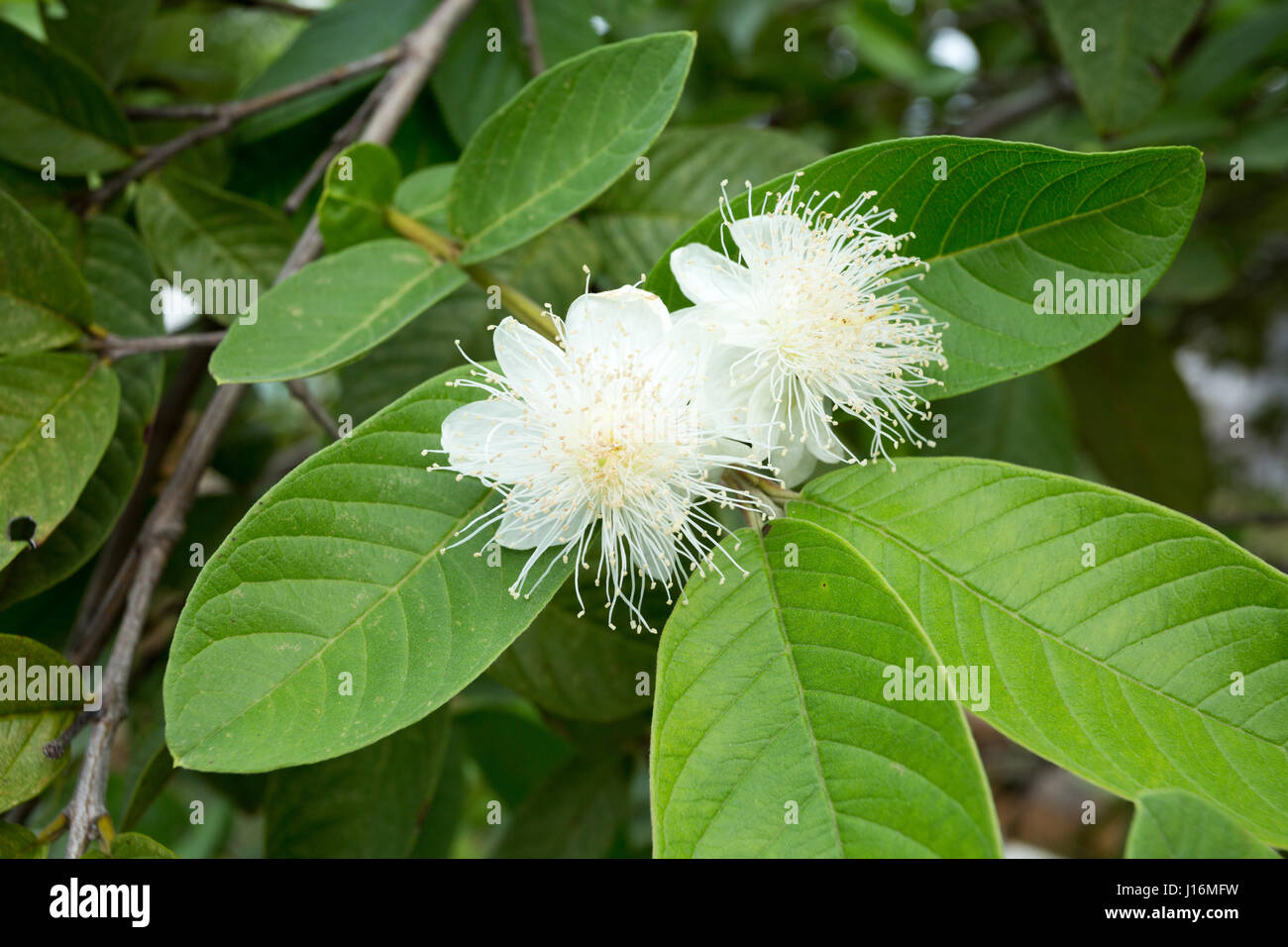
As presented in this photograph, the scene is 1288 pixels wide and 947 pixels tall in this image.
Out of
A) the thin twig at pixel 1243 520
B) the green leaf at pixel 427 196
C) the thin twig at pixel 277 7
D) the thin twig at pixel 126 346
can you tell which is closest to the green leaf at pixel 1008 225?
the green leaf at pixel 427 196

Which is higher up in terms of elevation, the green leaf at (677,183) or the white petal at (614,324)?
the green leaf at (677,183)

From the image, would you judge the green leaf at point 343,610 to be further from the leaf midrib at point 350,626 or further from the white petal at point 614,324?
the white petal at point 614,324

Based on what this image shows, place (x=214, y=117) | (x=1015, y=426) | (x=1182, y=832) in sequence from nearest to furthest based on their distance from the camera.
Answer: (x=1182, y=832), (x=214, y=117), (x=1015, y=426)

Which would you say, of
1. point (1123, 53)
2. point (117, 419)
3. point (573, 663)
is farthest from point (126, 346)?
point (1123, 53)

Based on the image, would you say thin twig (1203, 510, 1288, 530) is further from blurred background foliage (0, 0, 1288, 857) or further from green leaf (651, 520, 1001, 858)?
green leaf (651, 520, 1001, 858)

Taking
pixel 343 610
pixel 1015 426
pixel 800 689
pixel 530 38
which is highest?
pixel 530 38

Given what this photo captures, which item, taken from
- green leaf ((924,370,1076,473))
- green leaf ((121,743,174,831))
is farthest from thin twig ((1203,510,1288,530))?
green leaf ((121,743,174,831))

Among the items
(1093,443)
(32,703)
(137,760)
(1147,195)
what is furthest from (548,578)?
(1093,443)

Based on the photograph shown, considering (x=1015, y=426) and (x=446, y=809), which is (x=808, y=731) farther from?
(x=1015, y=426)
